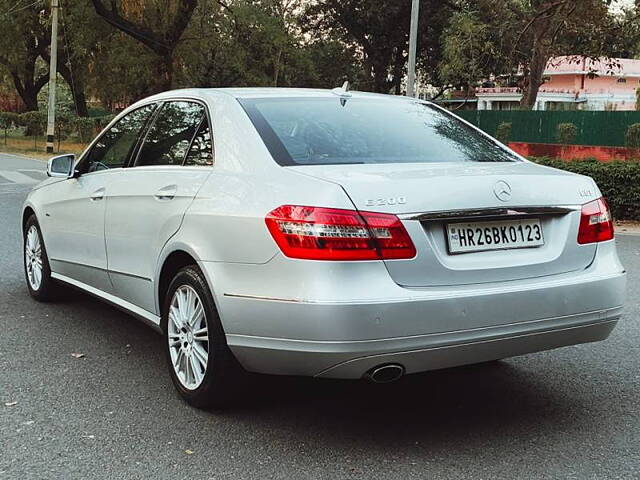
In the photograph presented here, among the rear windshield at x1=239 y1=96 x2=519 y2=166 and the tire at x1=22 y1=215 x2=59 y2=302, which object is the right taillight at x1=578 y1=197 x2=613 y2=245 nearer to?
the rear windshield at x1=239 y1=96 x2=519 y2=166

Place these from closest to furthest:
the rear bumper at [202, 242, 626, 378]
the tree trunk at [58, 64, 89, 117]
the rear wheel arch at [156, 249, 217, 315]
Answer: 1. the rear bumper at [202, 242, 626, 378]
2. the rear wheel arch at [156, 249, 217, 315]
3. the tree trunk at [58, 64, 89, 117]

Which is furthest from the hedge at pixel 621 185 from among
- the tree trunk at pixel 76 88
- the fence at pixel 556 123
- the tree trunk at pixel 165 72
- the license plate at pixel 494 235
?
the tree trunk at pixel 76 88

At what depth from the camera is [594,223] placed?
4078mm

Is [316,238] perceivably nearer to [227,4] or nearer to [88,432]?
[88,432]

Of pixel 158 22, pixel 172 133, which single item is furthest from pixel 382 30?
pixel 172 133

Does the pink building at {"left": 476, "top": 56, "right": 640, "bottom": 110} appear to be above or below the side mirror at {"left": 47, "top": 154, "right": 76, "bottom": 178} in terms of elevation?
above

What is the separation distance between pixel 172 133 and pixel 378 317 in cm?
204

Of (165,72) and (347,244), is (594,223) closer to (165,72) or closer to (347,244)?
(347,244)

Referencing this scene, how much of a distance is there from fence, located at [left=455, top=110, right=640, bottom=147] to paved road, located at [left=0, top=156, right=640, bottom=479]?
802 inches

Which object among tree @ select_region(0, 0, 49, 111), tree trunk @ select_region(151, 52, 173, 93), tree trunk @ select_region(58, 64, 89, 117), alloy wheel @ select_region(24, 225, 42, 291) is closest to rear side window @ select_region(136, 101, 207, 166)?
alloy wheel @ select_region(24, 225, 42, 291)

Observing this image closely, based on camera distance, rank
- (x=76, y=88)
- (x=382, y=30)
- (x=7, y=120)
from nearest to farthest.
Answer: (x=76, y=88), (x=7, y=120), (x=382, y=30)

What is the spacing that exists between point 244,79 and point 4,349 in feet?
140

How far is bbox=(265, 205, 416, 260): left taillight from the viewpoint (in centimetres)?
349

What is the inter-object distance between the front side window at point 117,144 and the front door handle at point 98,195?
20 cm
